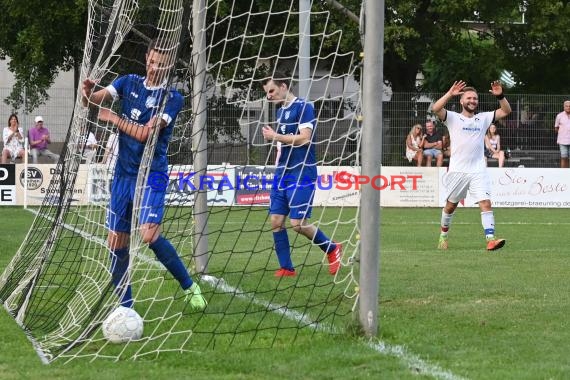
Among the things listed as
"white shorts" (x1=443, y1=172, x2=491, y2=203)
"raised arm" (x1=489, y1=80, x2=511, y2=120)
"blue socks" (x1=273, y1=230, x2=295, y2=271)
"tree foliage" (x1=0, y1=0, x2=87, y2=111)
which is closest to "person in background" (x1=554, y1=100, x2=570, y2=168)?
"white shorts" (x1=443, y1=172, x2=491, y2=203)

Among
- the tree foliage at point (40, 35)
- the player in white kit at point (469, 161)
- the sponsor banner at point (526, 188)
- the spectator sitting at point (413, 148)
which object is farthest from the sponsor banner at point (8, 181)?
the player in white kit at point (469, 161)

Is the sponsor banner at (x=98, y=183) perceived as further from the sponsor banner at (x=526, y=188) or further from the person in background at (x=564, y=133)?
the person in background at (x=564, y=133)

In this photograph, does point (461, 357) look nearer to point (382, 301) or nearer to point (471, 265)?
point (382, 301)

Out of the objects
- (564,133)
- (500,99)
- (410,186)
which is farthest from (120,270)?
(564,133)

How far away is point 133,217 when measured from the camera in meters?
6.68

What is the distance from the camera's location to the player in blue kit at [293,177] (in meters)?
8.62

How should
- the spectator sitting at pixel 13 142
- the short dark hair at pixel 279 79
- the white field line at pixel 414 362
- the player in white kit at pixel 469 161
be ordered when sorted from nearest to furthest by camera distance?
the white field line at pixel 414 362 → the short dark hair at pixel 279 79 → the player in white kit at pixel 469 161 → the spectator sitting at pixel 13 142

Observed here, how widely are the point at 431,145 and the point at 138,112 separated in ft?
55.5

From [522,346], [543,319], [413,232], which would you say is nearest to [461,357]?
[522,346]

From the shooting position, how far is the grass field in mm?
5336

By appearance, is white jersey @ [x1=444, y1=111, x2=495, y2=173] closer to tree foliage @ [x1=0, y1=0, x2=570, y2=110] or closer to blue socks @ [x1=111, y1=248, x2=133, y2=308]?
blue socks @ [x1=111, y1=248, x2=133, y2=308]

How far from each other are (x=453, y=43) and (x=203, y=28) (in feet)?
87.2

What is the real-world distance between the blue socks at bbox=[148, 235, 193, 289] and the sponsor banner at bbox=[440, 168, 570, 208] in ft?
52.7

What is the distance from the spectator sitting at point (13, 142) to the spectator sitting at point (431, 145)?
9004mm
